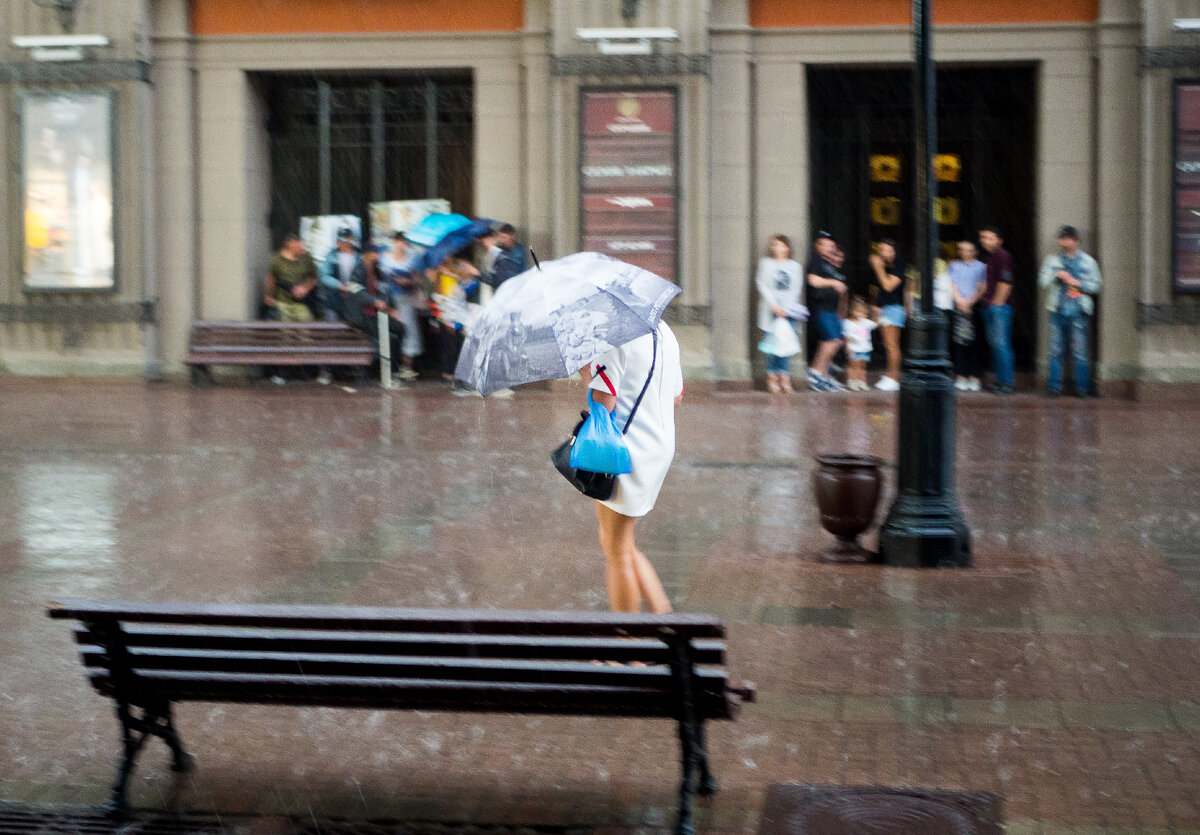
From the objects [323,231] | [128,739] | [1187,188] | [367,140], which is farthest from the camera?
[367,140]

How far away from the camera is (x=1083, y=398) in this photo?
57.7ft

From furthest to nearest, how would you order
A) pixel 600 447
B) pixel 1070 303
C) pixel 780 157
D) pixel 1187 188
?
pixel 780 157 → pixel 1187 188 → pixel 1070 303 → pixel 600 447

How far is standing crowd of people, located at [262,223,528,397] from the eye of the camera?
62.0 feet

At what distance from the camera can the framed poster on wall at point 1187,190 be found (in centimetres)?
1761

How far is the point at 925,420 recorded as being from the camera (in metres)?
8.27

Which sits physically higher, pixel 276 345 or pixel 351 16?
pixel 351 16

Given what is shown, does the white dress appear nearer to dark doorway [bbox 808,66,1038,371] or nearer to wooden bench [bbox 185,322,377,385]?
wooden bench [bbox 185,322,377,385]

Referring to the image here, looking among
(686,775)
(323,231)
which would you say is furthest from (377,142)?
(686,775)

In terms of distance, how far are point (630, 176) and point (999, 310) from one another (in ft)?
16.0

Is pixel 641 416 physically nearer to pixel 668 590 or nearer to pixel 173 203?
pixel 668 590

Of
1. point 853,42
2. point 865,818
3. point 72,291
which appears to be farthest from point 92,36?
point 865,818

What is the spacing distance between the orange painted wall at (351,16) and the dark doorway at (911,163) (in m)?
4.40

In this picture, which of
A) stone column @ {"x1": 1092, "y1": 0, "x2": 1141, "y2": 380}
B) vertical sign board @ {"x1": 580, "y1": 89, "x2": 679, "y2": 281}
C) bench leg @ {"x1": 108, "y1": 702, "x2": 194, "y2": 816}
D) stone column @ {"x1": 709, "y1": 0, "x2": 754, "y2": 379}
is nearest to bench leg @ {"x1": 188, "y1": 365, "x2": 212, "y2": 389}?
vertical sign board @ {"x1": 580, "y1": 89, "x2": 679, "y2": 281}

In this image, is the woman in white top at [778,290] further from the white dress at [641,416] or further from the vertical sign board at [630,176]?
the white dress at [641,416]
